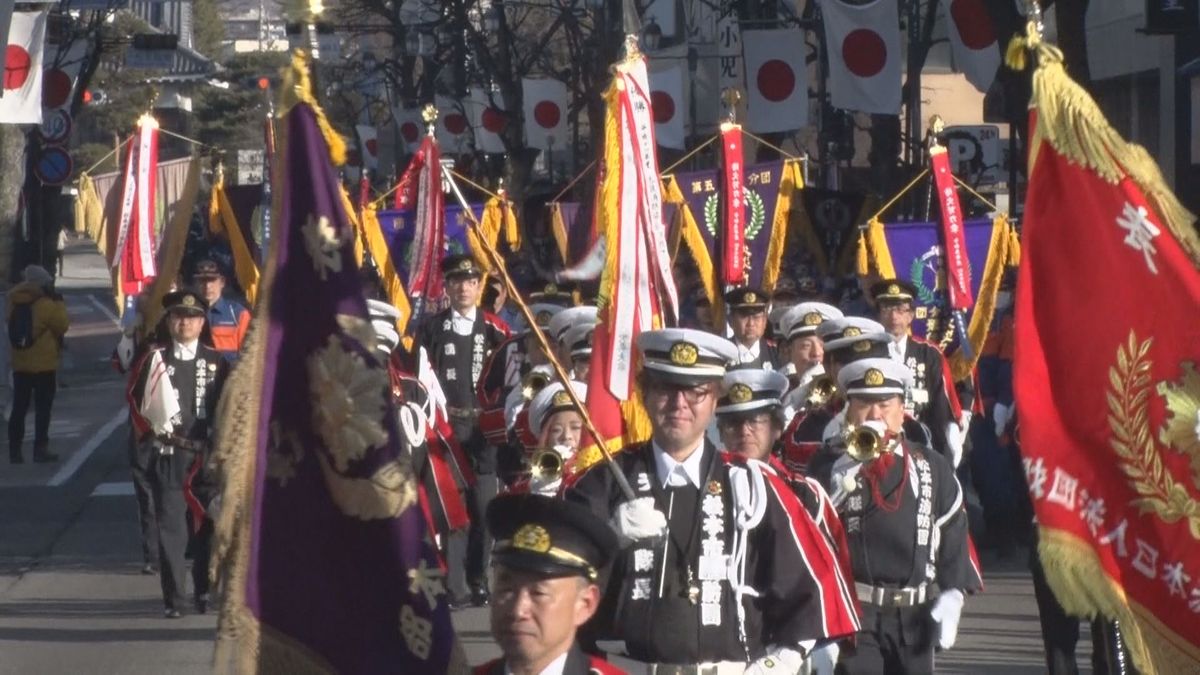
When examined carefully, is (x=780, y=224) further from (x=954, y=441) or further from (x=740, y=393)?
(x=740, y=393)

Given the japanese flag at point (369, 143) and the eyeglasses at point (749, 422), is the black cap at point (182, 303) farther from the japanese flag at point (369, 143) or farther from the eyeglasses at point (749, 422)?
the japanese flag at point (369, 143)

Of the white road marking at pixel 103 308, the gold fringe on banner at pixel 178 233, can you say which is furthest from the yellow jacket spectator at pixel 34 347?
the white road marking at pixel 103 308

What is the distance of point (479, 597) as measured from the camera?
13156mm

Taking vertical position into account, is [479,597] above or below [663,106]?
below

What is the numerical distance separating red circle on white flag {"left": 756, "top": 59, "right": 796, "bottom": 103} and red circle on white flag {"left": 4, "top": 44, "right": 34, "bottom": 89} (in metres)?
7.39

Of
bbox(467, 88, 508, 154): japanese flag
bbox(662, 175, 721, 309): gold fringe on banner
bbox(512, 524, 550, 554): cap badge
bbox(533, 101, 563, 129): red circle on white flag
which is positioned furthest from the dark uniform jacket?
bbox(467, 88, 508, 154): japanese flag

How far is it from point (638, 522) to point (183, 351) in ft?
25.0

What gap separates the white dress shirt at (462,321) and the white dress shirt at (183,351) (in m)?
1.62

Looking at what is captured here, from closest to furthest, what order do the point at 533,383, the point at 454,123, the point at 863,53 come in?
the point at 533,383 → the point at 863,53 → the point at 454,123

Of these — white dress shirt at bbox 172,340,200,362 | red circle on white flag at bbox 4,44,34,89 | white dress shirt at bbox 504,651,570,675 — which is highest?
red circle on white flag at bbox 4,44,34,89

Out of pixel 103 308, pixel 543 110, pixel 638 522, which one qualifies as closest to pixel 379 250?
pixel 638 522

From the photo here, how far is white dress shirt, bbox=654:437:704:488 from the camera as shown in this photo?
6105 mm

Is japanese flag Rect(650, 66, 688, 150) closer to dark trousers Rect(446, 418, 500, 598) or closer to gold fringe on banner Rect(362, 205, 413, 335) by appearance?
gold fringe on banner Rect(362, 205, 413, 335)

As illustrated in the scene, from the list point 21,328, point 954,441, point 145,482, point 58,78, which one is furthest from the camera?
point 58,78
